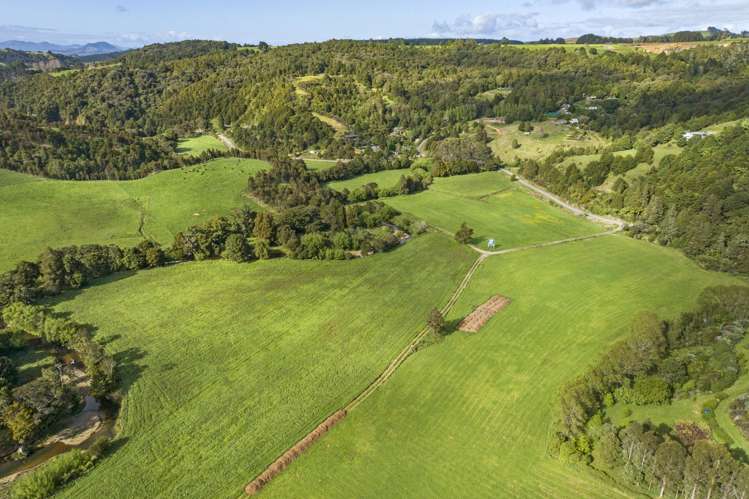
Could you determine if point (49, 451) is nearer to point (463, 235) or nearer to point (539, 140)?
point (463, 235)

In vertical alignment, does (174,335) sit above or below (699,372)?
above

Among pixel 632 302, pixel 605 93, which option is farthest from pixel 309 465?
pixel 605 93

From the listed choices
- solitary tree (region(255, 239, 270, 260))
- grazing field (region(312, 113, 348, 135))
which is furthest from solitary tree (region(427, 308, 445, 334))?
grazing field (region(312, 113, 348, 135))

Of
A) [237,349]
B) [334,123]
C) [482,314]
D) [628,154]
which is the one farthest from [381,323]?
[334,123]

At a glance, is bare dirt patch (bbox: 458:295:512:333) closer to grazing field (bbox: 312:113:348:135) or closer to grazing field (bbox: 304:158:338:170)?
grazing field (bbox: 304:158:338:170)

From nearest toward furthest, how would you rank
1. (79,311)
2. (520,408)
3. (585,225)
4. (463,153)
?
(520,408)
(79,311)
(585,225)
(463,153)

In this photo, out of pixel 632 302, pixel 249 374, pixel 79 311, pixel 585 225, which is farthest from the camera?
pixel 585 225

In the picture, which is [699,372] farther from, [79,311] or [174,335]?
[79,311]
